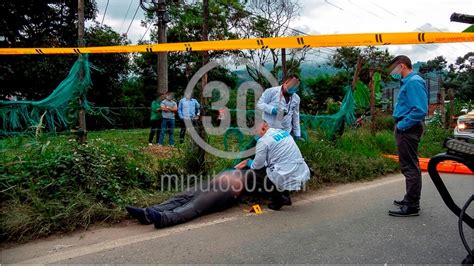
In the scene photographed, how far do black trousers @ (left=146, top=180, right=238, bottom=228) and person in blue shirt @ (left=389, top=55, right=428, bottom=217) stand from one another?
2038 millimetres

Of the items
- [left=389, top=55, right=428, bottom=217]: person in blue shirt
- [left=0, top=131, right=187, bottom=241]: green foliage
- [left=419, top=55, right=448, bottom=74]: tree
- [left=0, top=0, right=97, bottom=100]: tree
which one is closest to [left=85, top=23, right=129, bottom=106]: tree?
[left=0, top=0, right=97, bottom=100]: tree

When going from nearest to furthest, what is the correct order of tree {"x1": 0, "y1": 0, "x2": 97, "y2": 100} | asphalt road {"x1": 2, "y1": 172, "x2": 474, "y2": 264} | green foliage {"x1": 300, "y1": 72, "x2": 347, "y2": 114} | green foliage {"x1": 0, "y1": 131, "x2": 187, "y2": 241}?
asphalt road {"x1": 2, "y1": 172, "x2": 474, "y2": 264} < green foliage {"x1": 0, "y1": 131, "x2": 187, "y2": 241} < tree {"x1": 0, "y1": 0, "x2": 97, "y2": 100} < green foliage {"x1": 300, "y1": 72, "x2": 347, "y2": 114}

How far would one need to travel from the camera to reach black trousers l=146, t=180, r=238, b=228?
3.94 meters

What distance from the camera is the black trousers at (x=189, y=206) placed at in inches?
155

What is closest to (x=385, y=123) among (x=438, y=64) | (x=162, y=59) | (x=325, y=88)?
(x=325, y=88)

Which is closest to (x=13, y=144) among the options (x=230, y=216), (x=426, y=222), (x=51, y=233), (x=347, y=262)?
(x=51, y=233)

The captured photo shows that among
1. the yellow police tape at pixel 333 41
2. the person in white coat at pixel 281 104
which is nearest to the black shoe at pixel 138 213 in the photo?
the person in white coat at pixel 281 104

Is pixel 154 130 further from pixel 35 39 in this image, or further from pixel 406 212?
pixel 35 39

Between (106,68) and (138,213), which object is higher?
(106,68)

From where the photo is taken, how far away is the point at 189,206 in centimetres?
418

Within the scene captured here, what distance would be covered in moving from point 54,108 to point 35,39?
471 inches

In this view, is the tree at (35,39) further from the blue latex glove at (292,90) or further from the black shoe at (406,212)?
the black shoe at (406,212)

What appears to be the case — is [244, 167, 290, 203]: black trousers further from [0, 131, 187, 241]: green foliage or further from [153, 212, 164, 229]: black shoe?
[153, 212, 164, 229]: black shoe

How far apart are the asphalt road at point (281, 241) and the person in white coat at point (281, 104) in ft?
4.67
